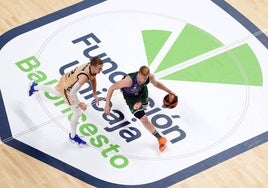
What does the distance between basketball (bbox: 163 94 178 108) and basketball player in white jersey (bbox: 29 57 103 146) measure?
3.62 feet

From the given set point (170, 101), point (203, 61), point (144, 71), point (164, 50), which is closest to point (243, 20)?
point (203, 61)

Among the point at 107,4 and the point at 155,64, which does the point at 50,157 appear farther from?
the point at 107,4

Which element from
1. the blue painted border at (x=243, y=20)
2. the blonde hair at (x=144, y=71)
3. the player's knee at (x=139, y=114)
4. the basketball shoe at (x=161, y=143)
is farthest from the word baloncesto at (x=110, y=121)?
the blue painted border at (x=243, y=20)

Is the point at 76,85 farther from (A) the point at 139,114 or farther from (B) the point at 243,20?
(B) the point at 243,20

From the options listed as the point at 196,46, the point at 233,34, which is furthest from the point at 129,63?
the point at 233,34

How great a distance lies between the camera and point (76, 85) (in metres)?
10.4

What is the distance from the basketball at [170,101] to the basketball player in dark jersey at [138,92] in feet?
0.24

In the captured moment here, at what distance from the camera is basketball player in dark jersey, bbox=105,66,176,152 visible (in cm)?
1050

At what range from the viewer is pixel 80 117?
1164 centimetres

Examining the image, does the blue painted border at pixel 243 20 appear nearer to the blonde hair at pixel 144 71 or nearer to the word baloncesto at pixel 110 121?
the word baloncesto at pixel 110 121

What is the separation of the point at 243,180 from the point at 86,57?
12.2ft

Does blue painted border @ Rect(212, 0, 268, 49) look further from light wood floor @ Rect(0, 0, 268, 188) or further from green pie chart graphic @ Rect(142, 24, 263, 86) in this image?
light wood floor @ Rect(0, 0, 268, 188)

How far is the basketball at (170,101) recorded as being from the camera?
36.1 ft

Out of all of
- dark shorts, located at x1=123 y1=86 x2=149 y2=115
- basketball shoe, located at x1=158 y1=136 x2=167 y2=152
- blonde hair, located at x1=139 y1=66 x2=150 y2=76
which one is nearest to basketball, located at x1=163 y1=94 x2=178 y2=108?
dark shorts, located at x1=123 y1=86 x2=149 y2=115
